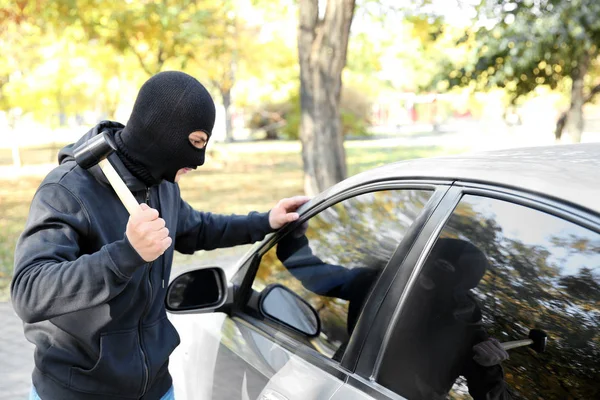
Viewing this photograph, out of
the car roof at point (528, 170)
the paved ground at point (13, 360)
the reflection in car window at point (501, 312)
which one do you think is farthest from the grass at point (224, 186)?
the reflection in car window at point (501, 312)

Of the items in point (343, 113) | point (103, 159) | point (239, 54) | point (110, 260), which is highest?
point (239, 54)

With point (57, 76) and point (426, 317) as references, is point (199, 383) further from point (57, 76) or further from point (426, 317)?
point (57, 76)

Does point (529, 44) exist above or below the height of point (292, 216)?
above

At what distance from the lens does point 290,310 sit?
2277 millimetres

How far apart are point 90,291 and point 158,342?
49 cm

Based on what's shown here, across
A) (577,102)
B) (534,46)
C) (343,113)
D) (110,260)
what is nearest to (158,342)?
(110,260)

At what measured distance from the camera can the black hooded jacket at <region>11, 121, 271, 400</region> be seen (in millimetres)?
1678

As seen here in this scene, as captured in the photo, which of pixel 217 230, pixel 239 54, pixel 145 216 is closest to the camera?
pixel 145 216

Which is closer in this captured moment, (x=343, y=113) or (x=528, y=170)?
(x=528, y=170)

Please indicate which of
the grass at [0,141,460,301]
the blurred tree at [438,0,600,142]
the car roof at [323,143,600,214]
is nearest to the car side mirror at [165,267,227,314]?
the car roof at [323,143,600,214]

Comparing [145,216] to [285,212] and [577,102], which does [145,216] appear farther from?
[577,102]

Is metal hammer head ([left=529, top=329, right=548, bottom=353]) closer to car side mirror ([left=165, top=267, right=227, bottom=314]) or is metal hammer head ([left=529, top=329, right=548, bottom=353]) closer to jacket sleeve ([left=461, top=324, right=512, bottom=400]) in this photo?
jacket sleeve ([left=461, top=324, right=512, bottom=400])

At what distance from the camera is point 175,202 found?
234 cm

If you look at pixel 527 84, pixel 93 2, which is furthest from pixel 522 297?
pixel 527 84
